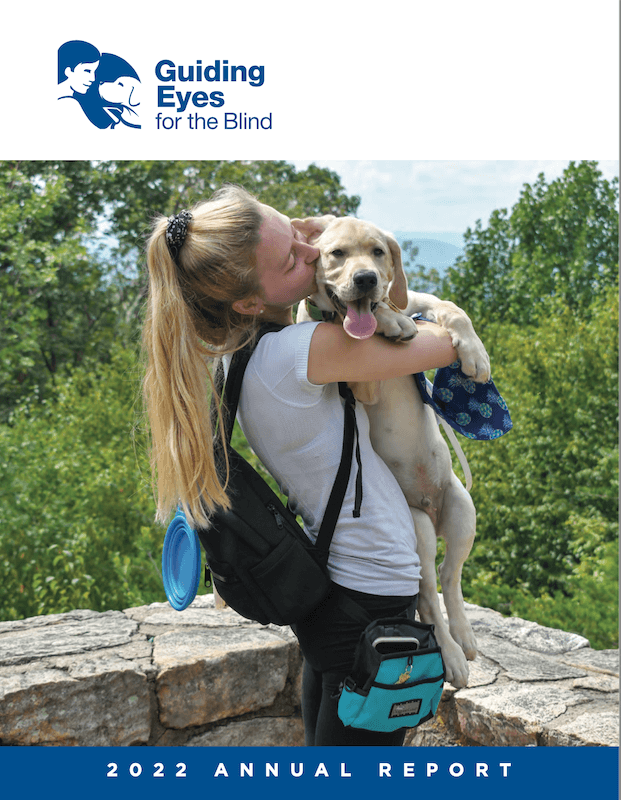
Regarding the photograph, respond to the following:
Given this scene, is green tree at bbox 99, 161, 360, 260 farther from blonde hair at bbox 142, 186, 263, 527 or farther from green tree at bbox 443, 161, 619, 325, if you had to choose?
blonde hair at bbox 142, 186, 263, 527

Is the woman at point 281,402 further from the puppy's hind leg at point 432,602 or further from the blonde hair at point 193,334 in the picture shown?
the puppy's hind leg at point 432,602

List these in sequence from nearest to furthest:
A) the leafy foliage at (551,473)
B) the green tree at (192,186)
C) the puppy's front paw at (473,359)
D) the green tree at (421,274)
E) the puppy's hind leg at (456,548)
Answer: the puppy's front paw at (473,359), the puppy's hind leg at (456,548), the leafy foliage at (551,473), the green tree at (192,186), the green tree at (421,274)

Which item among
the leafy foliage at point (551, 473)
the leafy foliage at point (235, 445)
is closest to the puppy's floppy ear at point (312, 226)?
the leafy foliage at point (235, 445)

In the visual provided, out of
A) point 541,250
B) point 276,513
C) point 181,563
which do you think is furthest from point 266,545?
point 541,250

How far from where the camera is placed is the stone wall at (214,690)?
2354 mm

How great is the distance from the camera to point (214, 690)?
2617 millimetres

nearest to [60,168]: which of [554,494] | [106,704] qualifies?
[554,494]

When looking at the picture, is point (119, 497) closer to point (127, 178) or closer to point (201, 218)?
point (201, 218)

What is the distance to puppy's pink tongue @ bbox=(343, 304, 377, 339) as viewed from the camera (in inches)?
62.0

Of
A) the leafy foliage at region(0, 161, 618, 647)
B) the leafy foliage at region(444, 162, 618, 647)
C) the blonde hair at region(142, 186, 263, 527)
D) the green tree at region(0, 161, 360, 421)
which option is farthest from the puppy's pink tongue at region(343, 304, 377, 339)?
the green tree at region(0, 161, 360, 421)

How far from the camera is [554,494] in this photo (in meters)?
6.40

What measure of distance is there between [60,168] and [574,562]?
27.5 feet

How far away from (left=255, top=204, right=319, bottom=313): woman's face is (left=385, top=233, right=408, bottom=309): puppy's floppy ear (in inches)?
10.9

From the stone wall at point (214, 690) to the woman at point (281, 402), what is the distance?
3.27ft
